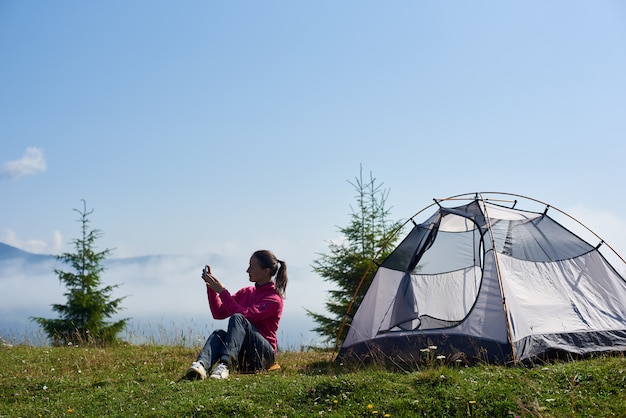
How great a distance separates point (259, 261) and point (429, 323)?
297 centimetres

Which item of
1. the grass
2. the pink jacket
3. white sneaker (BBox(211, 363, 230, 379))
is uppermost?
the pink jacket

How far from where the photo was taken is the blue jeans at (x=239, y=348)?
746 centimetres

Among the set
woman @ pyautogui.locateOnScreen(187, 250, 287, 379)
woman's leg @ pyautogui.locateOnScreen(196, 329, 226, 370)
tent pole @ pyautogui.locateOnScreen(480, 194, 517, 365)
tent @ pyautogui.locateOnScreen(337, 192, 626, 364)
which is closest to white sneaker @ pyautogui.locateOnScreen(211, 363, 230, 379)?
woman @ pyautogui.locateOnScreen(187, 250, 287, 379)

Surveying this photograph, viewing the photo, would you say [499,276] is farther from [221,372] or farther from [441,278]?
[221,372]

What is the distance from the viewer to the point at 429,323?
9.62 m

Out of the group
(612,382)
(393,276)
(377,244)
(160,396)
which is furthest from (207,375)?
(377,244)

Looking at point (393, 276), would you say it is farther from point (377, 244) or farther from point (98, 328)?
point (98, 328)

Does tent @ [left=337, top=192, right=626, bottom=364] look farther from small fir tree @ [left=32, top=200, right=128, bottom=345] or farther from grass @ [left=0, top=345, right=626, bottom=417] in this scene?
small fir tree @ [left=32, top=200, right=128, bottom=345]

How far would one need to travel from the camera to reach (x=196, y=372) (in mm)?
7207

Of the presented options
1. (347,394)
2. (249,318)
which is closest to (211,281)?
(249,318)

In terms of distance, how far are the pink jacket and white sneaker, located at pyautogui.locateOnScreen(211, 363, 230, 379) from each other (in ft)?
2.45

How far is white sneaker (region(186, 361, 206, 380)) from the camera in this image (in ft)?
23.6

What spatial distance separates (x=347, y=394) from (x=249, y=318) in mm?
1943

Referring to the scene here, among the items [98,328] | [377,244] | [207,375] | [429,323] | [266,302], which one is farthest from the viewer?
[98,328]
